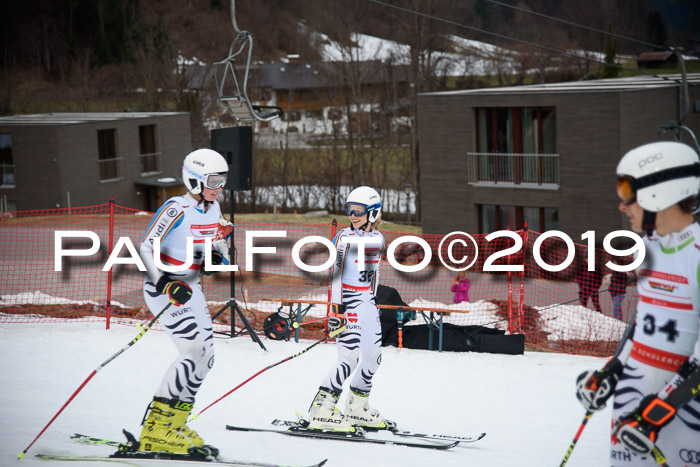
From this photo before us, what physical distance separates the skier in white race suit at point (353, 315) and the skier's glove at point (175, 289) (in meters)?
1.56

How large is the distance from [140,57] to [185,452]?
229 feet

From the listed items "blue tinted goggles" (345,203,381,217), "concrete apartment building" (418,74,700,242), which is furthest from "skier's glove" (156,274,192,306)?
"concrete apartment building" (418,74,700,242)

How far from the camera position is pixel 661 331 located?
3.81m

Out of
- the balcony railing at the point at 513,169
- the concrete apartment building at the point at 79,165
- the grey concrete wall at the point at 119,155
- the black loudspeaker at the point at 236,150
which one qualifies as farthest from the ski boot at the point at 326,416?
the grey concrete wall at the point at 119,155

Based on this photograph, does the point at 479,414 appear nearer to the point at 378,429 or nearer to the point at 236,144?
the point at 378,429

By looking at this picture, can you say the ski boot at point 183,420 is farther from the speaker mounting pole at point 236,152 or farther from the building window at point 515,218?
the building window at point 515,218

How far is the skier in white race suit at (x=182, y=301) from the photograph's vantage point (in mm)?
5398

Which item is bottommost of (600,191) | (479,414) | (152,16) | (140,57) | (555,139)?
(479,414)

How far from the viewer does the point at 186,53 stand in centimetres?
7825

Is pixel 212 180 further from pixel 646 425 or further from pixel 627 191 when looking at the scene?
pixel 646 425

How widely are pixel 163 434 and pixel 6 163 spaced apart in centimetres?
3496

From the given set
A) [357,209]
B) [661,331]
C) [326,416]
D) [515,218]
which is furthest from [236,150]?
[515,218]

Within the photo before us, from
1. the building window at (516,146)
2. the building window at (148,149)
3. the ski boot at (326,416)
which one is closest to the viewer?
the ski boot at (326,416)

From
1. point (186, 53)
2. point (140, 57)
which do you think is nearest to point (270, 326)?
point (140, 57)
